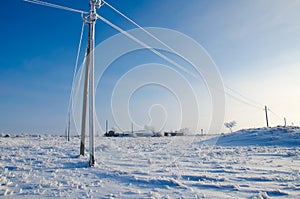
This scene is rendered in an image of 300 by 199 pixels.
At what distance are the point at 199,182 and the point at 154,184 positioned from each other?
1.33m

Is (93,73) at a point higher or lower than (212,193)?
higher

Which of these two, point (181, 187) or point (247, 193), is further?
point (181, 187)

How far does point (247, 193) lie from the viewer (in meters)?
5.72

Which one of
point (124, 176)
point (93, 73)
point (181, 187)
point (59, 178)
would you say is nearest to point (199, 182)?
point (181, 187)

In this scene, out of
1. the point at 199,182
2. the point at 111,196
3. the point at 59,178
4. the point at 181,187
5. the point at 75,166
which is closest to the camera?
the point at 111,196

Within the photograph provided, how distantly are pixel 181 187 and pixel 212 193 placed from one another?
0.88 metres

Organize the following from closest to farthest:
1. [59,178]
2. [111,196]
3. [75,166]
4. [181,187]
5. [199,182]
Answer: [111,196], [181,187], [199,182], [59,178], [75,166]

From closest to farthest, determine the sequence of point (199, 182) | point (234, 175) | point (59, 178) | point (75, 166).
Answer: point (199, 182), point (59, 178), point (234, 175), point (75, 166)

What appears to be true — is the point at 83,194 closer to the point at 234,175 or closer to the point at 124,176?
the point at 124,176

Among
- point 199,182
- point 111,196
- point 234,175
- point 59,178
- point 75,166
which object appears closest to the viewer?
point 111,196

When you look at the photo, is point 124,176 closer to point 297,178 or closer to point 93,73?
point 93,73

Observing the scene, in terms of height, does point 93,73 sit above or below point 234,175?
above

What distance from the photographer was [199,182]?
6.83 meters

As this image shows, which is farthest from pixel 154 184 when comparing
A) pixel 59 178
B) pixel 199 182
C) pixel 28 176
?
pixel 28 176
